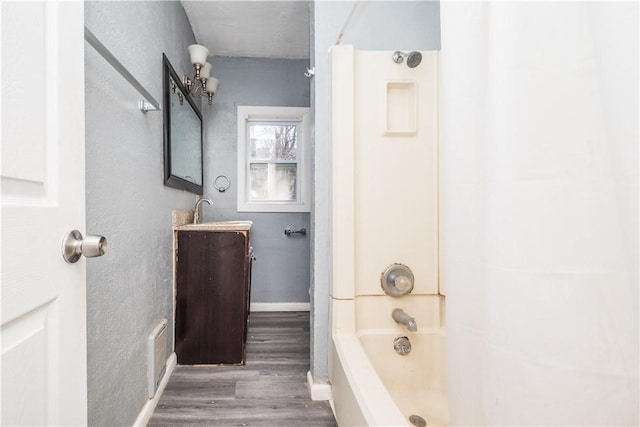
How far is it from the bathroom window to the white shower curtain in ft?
8.72

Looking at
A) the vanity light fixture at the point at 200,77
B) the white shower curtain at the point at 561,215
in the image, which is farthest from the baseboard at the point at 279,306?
the white shower curtain at the point at 561,215

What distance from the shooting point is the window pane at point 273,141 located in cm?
315

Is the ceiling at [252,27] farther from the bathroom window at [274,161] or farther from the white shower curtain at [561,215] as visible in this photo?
the white shower curtain at [561,215]

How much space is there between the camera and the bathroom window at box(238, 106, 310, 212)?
308cm

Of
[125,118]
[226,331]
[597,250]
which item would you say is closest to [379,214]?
[597,250]

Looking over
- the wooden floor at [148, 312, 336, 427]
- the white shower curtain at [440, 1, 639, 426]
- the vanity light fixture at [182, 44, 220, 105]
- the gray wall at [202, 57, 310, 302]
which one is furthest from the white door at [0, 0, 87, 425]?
the gray wall at [202, 57, 310, 302]

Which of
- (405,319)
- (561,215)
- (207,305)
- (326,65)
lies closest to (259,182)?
(207,305)

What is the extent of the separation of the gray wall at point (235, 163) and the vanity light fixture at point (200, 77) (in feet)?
0.75

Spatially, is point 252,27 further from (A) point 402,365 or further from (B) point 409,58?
(A) point 402,365

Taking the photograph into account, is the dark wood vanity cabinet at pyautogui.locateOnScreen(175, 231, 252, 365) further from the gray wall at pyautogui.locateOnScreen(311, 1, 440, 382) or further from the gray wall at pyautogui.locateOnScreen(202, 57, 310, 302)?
the gray wall at pyautogui.locateOnScreen(202, 57, 310, 302)

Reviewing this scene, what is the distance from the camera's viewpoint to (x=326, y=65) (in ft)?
5.24

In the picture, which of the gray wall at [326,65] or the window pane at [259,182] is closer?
the gray wall at [326,65]

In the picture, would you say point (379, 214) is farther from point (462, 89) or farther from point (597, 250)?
point (597, 250)

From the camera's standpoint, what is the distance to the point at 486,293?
487mm
